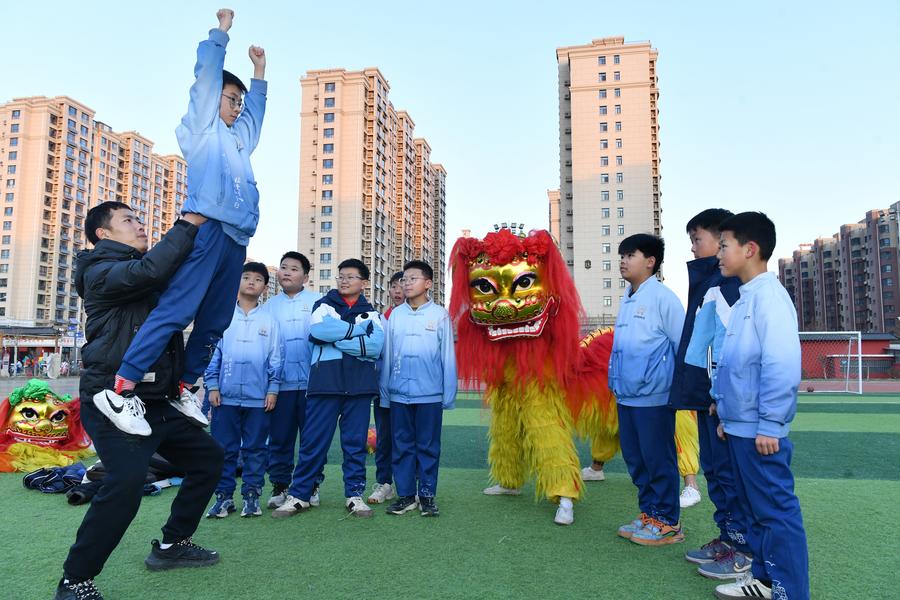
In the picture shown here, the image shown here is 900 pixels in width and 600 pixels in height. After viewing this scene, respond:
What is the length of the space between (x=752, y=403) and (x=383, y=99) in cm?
5970

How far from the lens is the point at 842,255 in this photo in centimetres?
7031

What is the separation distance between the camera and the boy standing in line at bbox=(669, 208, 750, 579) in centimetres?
277

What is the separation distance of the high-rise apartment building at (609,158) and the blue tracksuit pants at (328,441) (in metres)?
42.9

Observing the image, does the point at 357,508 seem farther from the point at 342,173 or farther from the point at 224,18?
the point at 342,173

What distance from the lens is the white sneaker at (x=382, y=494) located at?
13.7ft

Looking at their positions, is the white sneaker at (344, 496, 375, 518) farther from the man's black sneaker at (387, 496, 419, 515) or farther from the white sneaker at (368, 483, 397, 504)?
the white sneaker at (368, 483, 397, 504)

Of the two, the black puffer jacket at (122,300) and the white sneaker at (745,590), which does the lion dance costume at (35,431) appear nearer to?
the black puffer jacket at (122,300)

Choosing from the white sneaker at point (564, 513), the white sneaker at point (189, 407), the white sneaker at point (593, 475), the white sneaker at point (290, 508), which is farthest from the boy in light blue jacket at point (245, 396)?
the white sneaker at point (593, 475)

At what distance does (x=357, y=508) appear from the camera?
3.74 metres

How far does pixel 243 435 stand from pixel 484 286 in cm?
199

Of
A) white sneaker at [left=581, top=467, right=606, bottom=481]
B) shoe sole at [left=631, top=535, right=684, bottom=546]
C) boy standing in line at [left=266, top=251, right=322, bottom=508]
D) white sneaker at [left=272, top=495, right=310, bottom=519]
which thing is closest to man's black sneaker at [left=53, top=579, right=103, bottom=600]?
white sneaker at [left=272, top=495, right=310, bottom=519]

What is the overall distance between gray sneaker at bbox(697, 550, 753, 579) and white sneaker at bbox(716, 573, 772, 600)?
0.64ft

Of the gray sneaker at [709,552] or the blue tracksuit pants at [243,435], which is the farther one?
the blue tracksuit pants at [243,435]

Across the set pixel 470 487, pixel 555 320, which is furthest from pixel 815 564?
pixel 470 487
